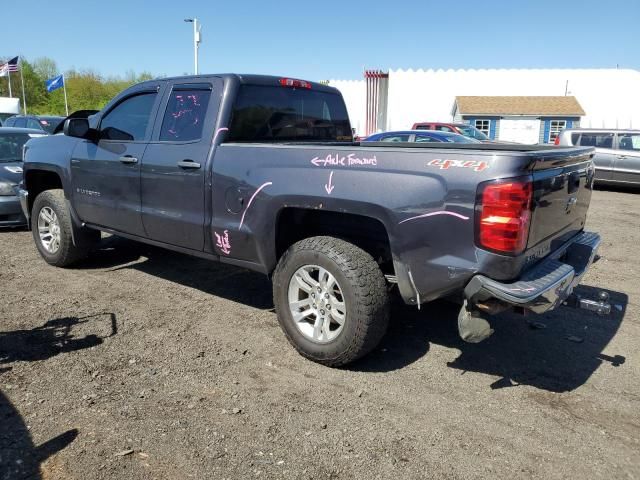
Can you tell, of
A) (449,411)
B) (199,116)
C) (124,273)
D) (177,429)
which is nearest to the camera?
(177,429)

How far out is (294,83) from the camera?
475cm

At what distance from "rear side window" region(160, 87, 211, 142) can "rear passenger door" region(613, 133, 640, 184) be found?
41.2ft

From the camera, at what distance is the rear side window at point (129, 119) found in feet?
15.4

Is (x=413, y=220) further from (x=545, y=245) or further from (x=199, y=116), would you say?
(x=199, y=116)

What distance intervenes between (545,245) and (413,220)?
894 millimetres

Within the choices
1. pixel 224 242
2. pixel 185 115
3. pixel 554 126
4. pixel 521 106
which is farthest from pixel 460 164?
pixel 521 106

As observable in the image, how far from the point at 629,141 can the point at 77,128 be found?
13598 millimetres

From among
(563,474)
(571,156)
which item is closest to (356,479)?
(563,474)

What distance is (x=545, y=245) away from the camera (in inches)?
129

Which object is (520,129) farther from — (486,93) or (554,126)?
(486,93)

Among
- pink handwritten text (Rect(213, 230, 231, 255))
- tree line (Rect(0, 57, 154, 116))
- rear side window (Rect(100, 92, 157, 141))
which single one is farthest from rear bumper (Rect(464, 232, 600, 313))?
tree line (Rect(0, 57, 154, 116))

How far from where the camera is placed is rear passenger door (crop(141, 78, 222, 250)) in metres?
4.12

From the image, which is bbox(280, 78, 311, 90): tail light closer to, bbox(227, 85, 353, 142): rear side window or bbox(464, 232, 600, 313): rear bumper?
bbox(227, 85, 353, 142): rear side window

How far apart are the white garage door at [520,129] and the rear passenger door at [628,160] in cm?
1843
